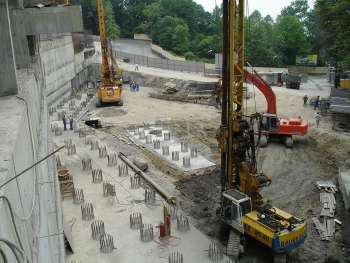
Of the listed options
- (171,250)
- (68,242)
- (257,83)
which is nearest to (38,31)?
(68,242)

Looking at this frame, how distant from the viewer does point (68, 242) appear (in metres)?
12.5

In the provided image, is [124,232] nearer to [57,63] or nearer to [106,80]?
[106,80]

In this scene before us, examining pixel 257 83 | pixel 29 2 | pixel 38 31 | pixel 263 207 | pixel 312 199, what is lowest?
pixel 312 199

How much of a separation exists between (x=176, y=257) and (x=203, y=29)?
78.9 metres

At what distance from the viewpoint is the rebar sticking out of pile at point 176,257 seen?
1183cm

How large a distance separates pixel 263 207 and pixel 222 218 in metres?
1.55

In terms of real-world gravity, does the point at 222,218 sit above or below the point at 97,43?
below

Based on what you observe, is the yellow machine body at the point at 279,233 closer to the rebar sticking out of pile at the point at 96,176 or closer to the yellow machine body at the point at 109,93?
the rebar sticking out of pile at the point at 96,176

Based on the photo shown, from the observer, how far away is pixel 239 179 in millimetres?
14109

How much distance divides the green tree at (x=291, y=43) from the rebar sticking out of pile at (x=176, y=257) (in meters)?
54.5

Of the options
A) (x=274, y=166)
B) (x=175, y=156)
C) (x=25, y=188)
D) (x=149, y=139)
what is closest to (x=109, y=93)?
(x=149, y=139)

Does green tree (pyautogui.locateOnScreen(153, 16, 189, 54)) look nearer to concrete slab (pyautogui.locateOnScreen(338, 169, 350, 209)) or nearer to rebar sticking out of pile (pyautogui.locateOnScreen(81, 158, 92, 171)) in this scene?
rebar sticking out of pile (pyautogui.locateOnScreen(81, 158, 92, 171))

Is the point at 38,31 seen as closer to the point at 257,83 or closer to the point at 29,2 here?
the point at 29,2

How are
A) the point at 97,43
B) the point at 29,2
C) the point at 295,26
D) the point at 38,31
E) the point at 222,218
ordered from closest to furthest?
the point at 38,31 → the point at 222,218 → the point at 29,2 → the point at 295,26 → the point at 97,43
